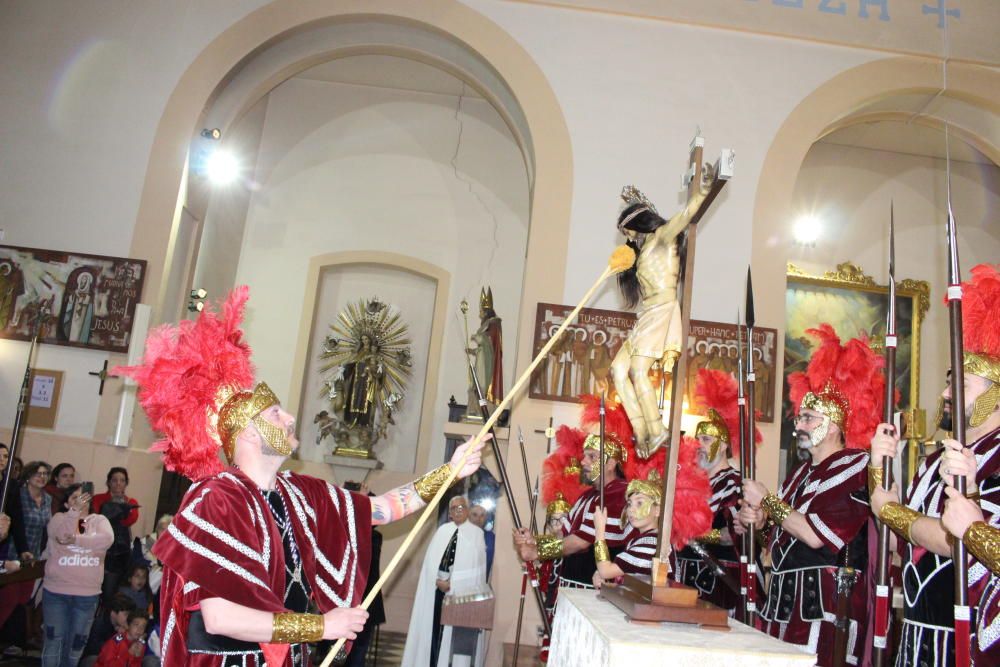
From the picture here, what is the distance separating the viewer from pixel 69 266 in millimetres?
7633

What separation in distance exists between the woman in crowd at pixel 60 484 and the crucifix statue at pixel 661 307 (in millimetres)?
5235

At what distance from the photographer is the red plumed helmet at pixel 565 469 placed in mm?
5934

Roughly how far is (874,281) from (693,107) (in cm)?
402

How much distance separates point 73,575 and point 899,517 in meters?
5.23

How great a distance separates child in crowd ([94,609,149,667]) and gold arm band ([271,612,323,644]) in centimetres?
366

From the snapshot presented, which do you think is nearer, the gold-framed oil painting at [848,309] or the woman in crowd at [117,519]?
the woman in crowd at [117,519]

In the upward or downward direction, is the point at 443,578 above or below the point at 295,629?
below

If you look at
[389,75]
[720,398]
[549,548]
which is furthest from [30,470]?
[389,75]

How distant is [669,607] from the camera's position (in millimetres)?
2260

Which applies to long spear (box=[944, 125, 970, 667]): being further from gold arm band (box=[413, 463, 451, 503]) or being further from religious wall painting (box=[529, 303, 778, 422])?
religious wall painting (box=[529, 303, 778, 422])

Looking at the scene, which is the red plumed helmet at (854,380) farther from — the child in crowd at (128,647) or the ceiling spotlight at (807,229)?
the ceiling spotlight at (807,229)

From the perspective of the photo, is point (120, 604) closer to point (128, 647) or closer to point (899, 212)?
point (128, 647)

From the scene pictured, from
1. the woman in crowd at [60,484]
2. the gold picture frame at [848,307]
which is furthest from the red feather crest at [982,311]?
the gold picture frame at [848,307]

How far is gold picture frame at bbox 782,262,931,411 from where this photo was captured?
32.9 ft
